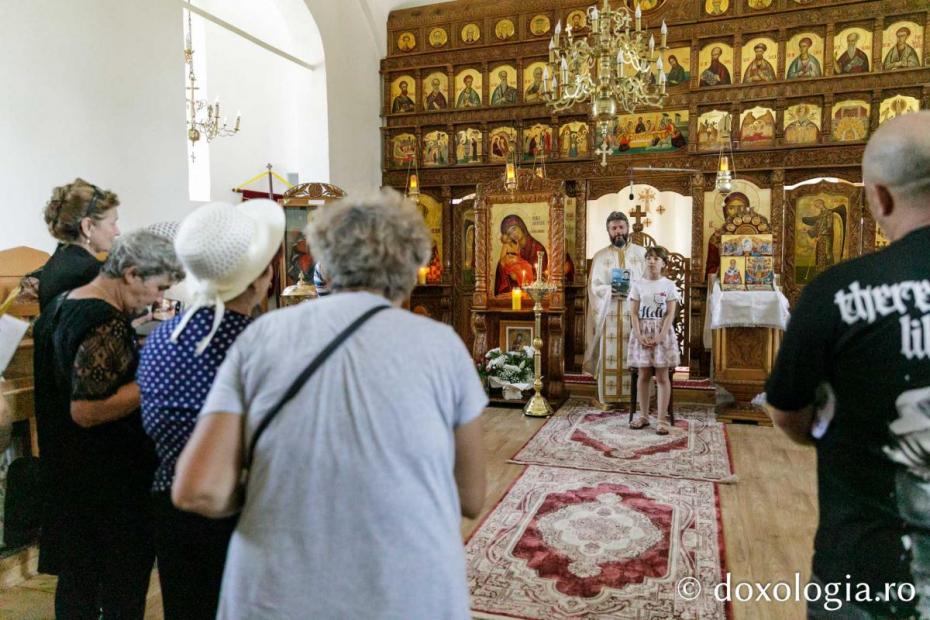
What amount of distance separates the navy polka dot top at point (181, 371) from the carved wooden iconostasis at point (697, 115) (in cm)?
663

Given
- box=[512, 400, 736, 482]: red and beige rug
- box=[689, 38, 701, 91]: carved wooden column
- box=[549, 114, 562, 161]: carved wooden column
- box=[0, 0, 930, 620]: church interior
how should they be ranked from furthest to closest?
1. box=[549, 114, 562, 161]: carved wooden column
2. box=[689, 38, 701, 91]: carved wooden column
3. box=[512, 400, 736, 482]: red and beige rug
4. box=[0, 0, 930, 620]: church interior

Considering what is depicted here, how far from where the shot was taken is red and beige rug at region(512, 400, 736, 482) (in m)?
4.91

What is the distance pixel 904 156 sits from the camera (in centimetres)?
124

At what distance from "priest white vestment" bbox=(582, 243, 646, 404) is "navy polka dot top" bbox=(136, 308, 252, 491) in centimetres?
569

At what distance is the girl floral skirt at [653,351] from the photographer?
226 inches

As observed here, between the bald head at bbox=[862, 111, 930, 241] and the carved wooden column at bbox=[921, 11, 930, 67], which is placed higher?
the carved wooden column at bbox=[921, 11, 930, 67]

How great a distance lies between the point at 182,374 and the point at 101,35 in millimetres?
5193

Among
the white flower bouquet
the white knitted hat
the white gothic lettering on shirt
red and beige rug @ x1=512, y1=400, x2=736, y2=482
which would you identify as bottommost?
red and beige rug @ x1=512, y1=400, x2=736, y2=482

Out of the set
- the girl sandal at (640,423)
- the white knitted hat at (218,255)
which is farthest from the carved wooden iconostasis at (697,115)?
the white knitted hat at (218,255)

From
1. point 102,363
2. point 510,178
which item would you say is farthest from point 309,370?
point 510,178

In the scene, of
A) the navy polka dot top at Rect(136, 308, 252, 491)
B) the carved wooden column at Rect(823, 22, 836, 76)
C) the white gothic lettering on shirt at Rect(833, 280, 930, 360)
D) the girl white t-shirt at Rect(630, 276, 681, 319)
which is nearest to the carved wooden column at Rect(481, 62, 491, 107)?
the carved wooden column at Rect(823, 22, 836, 76)

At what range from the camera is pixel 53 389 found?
207cm

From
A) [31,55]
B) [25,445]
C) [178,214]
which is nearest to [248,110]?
[178,214]

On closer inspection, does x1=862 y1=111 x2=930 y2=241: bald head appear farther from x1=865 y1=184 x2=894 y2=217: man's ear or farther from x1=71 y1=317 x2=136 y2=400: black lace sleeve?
x1=71 y1=317 x2=136 y2=400: black lace sleeve
